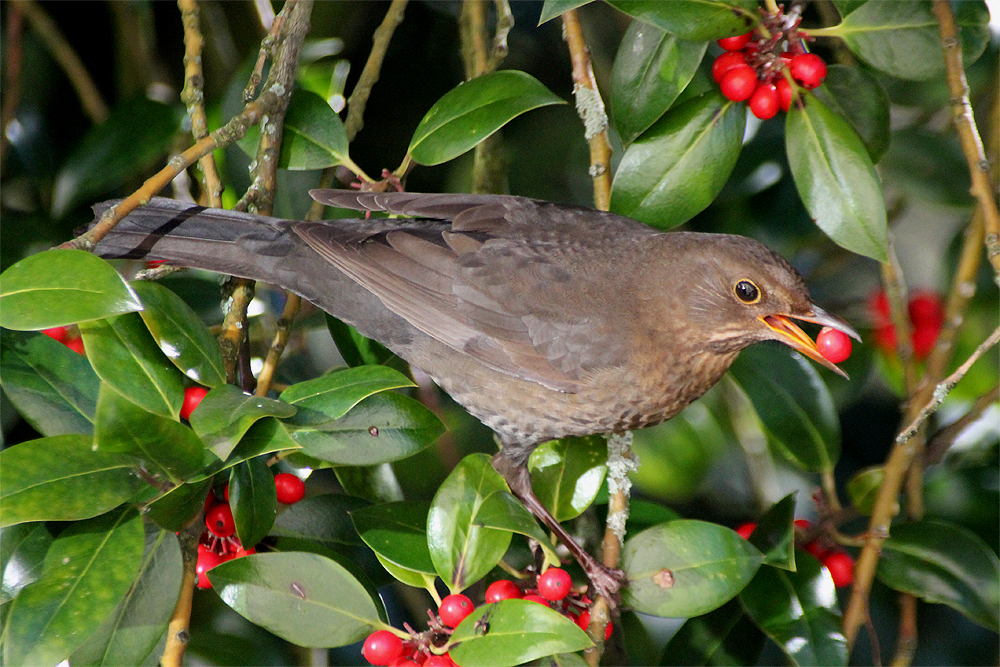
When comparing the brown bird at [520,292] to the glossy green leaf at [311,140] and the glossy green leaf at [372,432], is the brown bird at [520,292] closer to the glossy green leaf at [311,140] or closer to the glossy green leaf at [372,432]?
the glossy green leaf at [311,140]

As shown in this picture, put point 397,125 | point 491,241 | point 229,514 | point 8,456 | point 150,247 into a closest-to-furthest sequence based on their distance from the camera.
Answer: point 8,456 → point 229,514 → point 150,247 → point 491,241 → point 397,125

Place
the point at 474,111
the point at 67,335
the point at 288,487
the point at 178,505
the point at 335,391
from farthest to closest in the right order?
the point at 67,335
the point at 474,111
the point at 288,487
the point at 335,391
the point at 178,505

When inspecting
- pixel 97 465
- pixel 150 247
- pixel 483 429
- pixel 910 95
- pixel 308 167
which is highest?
pixel 910 95

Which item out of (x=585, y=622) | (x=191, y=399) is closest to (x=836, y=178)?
(x=585, y=622)

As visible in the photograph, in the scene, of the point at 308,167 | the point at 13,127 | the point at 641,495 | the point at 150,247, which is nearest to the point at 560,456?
the point at 641,495

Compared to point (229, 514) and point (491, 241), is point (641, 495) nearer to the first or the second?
point (491, 241)

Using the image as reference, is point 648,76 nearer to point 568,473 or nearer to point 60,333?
point 568,473
